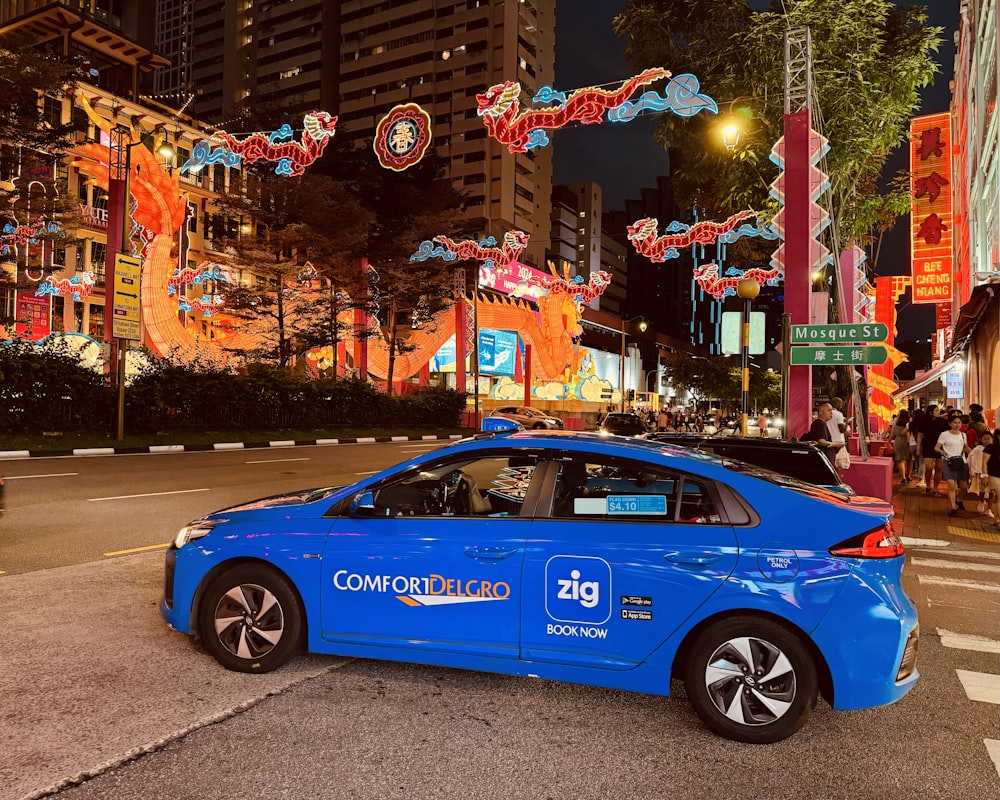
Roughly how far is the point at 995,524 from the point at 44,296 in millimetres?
37235

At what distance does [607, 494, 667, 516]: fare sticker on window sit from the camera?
4.00 meters

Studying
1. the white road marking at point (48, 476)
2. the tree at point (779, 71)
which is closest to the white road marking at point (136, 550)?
the white road marking at point (48, 476)

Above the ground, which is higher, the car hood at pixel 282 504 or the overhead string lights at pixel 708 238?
the overhead string lights at pixel 708 238

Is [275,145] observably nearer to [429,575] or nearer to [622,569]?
[429,575]

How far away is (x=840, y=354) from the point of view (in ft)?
35.6

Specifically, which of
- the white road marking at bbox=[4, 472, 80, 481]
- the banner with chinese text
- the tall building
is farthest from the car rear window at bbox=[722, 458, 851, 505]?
the tall building

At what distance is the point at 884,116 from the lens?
51.9ft

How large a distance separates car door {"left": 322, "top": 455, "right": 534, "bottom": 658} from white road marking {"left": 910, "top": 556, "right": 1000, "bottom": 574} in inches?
250

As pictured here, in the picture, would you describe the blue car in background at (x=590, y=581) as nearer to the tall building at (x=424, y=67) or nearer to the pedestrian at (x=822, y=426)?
the pedestrian at (x=822, y=426)

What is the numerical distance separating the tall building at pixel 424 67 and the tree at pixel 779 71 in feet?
194

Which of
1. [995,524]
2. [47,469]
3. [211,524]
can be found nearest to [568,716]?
[211,524]

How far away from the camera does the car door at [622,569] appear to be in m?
3.76

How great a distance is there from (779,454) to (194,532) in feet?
17.5

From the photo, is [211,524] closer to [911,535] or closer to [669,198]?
[911,535]
